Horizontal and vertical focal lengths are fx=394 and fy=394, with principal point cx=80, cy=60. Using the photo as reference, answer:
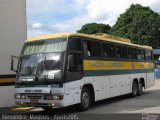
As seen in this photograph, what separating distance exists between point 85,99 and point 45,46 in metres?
2.66

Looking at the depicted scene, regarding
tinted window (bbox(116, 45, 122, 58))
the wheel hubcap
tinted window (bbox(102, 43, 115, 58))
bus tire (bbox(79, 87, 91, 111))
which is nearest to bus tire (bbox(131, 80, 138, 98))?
tinted window (bbox(116, 45, 122, 58))

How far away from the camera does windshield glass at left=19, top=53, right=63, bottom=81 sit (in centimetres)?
1402

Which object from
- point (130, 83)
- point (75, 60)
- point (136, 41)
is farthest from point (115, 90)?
point (136, 41)

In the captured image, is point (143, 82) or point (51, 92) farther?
point (143, 82)

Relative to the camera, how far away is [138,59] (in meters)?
22.4

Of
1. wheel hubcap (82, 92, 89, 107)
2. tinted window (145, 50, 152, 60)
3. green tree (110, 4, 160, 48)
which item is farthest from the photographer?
green tree (110, 4, 160, 48)

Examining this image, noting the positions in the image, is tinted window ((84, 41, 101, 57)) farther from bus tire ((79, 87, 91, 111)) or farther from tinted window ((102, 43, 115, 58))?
bus tire ((79, 87, 91, 111))

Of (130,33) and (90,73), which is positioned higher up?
(130,33)

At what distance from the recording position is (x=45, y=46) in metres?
14.8

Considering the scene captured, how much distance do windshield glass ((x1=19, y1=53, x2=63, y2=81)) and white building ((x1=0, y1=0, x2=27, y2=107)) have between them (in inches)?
120

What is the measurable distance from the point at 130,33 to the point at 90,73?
185 ft

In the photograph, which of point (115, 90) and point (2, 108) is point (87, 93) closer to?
point (115, 90)

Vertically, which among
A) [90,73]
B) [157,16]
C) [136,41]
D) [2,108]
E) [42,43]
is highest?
[157,16]

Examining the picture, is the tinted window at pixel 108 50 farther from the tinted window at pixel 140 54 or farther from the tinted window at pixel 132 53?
the tinted window at pixel 140 54
